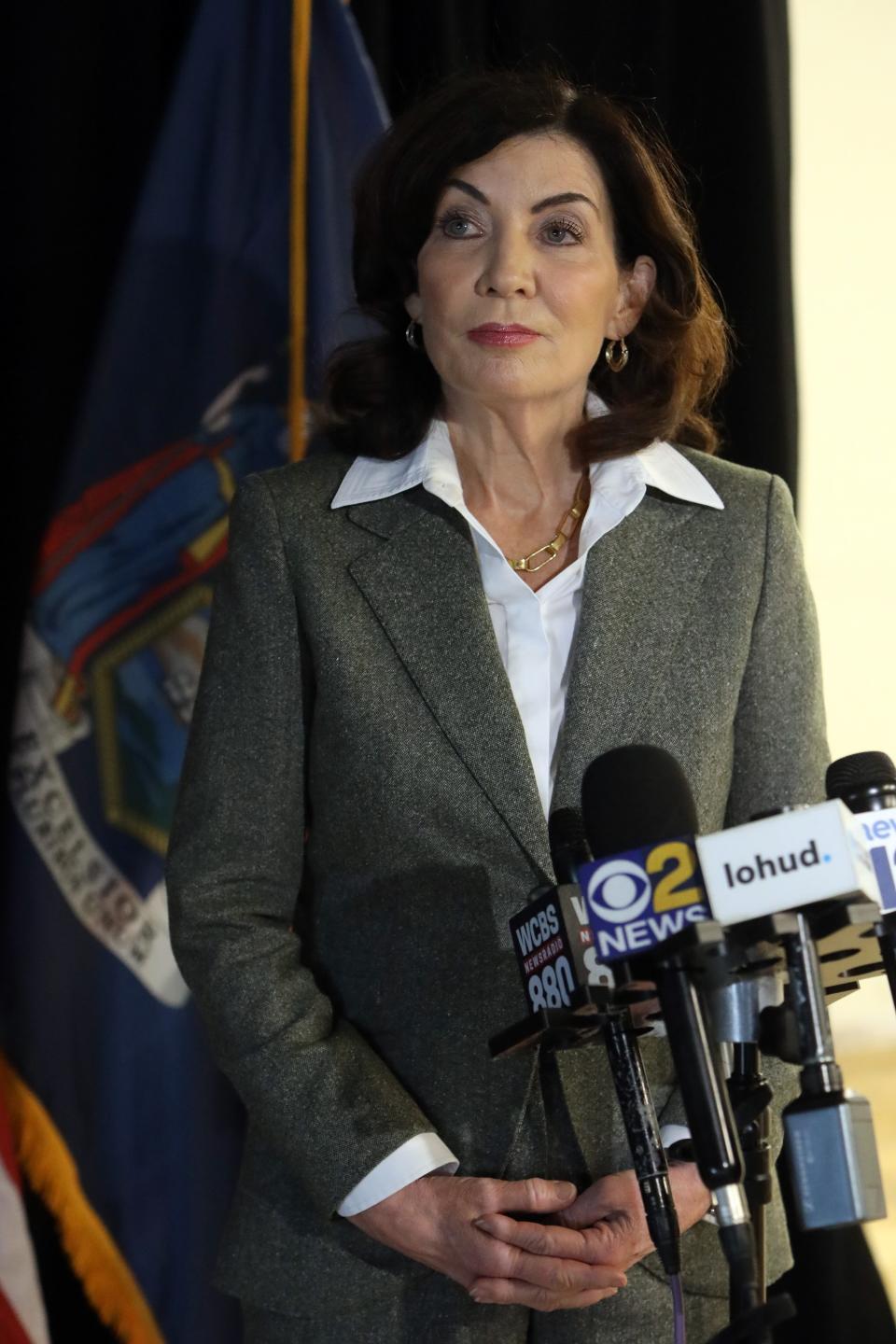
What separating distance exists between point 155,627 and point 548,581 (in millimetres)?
765

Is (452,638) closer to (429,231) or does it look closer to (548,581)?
(548,581)

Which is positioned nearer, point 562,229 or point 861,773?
point 861,773

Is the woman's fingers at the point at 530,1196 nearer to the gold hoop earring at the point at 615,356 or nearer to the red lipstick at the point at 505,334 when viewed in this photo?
the red lipstick at the point at 505,334

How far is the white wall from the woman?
1233 mm

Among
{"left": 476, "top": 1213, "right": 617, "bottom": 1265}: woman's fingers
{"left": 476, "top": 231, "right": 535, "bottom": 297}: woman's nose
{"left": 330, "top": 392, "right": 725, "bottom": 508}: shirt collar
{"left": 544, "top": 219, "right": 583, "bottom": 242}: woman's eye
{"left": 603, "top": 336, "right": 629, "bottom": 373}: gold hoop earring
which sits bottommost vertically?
{"left": 476, "top": 1213, "right": 617, "bottom": 1265}: woman's fingers

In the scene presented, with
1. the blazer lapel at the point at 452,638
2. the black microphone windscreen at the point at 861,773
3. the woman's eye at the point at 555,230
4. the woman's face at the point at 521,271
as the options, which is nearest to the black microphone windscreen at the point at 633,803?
the black microphone windscreen at the point at 861,773

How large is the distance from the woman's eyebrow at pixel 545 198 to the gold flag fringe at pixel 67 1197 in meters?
1.36

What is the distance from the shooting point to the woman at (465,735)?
1.46 m

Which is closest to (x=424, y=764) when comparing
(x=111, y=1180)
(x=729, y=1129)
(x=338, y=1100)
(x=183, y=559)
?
(x=338, y=1100)

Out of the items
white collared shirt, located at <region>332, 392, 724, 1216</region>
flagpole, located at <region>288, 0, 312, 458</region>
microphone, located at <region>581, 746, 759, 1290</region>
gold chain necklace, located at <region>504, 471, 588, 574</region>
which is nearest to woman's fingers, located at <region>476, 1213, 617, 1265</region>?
white collared shirt, located at <region>332, 392, 724, 1216</region>

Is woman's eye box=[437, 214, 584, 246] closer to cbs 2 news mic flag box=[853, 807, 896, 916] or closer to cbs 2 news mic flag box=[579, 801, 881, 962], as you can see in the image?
cbs 2 news mic flag box=[853, 807, 896, 916]

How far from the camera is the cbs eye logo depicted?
3.03 ft

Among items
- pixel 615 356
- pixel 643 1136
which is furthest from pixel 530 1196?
pixel 615 356

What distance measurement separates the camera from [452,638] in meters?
1.55
